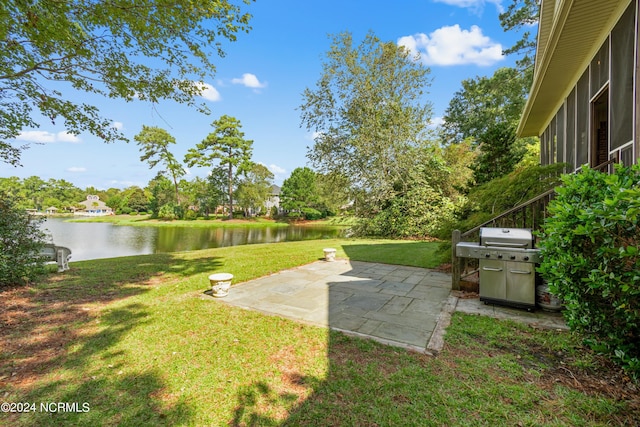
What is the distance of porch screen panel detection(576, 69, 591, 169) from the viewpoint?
173 inches

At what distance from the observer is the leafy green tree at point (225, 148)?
3328 centimetres

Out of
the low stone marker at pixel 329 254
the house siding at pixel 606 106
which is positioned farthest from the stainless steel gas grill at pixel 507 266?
the low stone marker at pixel 329 254

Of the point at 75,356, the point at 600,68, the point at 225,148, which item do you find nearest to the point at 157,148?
the point at 225,148

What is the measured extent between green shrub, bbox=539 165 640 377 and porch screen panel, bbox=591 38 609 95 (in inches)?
96.2

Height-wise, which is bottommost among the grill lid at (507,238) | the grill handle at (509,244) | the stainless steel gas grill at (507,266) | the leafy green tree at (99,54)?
the stainless steel gas grill at (507,266)

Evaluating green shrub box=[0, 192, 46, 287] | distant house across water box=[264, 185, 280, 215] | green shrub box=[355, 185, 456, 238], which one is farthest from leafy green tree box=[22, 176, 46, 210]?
green shrub box=[355, 185, 456, 238]

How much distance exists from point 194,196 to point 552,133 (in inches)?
1500

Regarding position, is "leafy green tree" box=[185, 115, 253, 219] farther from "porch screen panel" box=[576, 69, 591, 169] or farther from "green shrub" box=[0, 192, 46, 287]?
"porch screen panel" box=[576, 69, 591, 169]

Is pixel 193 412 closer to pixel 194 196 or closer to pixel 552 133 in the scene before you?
pixel 552 133

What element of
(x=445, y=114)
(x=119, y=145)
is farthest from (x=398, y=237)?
(x=445, y=114)

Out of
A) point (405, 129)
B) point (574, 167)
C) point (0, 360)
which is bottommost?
point (0, 360)

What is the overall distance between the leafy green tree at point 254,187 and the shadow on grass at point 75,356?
102 feet

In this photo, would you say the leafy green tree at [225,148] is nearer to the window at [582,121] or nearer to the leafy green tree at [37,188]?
the leafy green tree at [37,188]

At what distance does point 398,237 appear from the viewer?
14359mm
